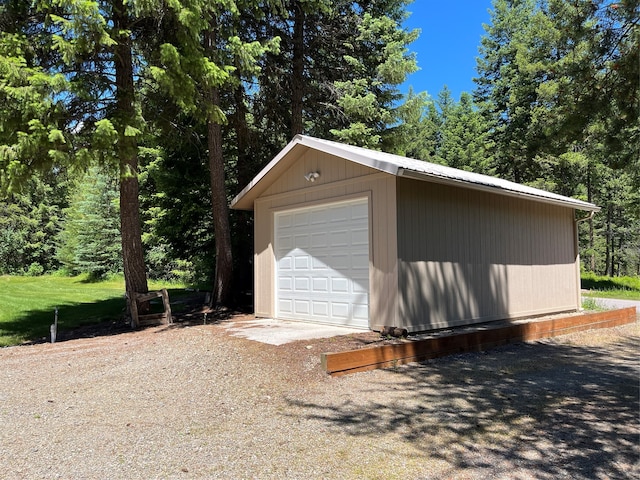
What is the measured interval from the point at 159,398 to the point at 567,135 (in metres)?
7.53

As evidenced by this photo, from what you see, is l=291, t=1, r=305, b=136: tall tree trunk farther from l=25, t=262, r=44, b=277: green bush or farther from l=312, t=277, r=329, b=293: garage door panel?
l=25, t=262, r=44, b=277: green bush

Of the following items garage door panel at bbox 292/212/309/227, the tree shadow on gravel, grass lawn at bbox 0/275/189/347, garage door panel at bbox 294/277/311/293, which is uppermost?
garage door panel at bbox 292/212/309/227

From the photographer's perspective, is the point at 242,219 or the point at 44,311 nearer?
the point at 44,311

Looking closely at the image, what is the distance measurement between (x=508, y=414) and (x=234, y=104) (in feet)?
37.6

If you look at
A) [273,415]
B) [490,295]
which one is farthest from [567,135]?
[273,415]

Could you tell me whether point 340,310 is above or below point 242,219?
below

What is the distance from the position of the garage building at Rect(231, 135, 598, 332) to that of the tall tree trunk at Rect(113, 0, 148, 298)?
2.31 metres

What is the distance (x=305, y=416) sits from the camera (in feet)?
13.7

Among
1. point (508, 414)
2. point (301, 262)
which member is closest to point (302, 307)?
point (301, 262)

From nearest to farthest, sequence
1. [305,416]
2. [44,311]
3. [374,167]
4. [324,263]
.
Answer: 1. [305,416]
2. [374,167]
3. [324,263]
4. [44,311]

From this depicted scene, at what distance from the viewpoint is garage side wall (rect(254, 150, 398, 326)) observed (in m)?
7.41

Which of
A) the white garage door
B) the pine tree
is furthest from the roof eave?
the pine tree

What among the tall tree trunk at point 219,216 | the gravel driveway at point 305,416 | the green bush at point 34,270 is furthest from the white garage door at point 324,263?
the green bush at point 34,270

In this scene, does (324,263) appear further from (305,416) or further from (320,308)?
(305,416)
